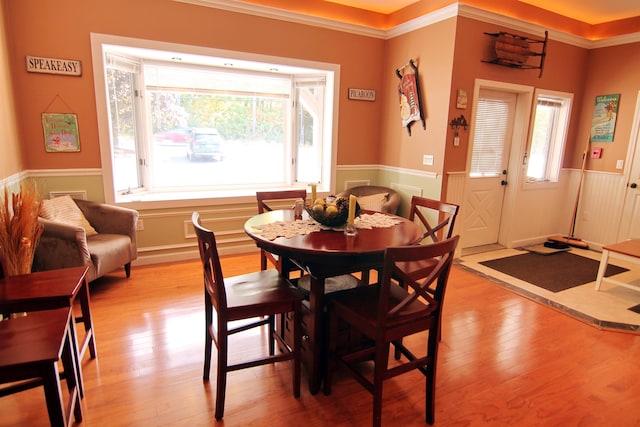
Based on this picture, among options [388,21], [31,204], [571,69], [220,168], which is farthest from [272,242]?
[571,69]

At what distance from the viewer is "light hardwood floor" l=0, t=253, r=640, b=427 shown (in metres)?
1.86

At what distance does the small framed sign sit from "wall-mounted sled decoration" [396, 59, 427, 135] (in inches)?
16.0

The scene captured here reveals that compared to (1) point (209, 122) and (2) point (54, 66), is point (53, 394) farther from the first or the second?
(1) point (209, 122)

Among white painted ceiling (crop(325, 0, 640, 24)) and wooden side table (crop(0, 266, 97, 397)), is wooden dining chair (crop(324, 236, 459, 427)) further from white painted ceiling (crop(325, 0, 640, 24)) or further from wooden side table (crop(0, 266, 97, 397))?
white painted ceiling (crop(325, 0, 640, 24))

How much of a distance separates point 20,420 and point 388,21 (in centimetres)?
518

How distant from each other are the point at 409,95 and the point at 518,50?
1.26 m

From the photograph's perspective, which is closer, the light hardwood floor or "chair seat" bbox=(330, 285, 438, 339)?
"chair seat" bbox=(330, 285, 438, 339)

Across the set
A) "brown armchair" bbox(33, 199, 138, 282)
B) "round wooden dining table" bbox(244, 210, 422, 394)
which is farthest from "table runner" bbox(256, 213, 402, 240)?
"brown armchair" bbox(33, 199, 138, 282)

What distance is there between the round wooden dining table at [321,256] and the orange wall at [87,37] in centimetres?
248

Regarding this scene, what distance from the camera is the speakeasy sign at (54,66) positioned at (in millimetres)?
3168

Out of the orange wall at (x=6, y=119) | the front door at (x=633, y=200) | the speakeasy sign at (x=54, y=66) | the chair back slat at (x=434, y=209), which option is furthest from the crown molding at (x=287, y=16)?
the front door at (x=633, y=200)

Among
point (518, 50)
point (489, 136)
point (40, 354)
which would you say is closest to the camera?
point (40, 354)

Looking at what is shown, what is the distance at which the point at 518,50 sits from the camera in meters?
4.03

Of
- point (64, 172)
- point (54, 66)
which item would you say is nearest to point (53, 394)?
point (64, 172)
